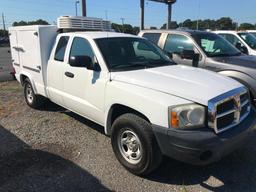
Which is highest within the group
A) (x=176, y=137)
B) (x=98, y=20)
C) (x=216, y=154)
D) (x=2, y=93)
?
(x=98, y=20)

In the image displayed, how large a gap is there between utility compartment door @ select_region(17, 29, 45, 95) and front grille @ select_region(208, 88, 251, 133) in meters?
3.73

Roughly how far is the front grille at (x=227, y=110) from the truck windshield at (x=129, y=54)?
53.5 inches

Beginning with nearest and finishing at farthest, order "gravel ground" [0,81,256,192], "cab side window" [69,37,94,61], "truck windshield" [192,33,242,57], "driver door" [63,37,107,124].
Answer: "gravel ground" [0,81,256,192], "driver door" [63,37,107,124], "cab side window" [69,37,94,61], "truck windshield" [192,33,242,57]

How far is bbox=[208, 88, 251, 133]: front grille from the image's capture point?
3285 mm

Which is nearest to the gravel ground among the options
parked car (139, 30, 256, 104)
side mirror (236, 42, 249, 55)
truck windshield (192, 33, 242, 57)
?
→ parked car (139, 30, 256, 104)

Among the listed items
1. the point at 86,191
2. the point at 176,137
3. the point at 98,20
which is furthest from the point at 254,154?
the point at 98,20

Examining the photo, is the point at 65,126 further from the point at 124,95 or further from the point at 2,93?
the point at 2,93

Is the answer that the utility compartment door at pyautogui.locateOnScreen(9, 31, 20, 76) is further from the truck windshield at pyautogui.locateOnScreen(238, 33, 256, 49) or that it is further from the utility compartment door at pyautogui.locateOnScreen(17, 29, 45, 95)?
Answer: the truck windshield at pyautogui.locateOnScreen(238, 33, 256, 49)

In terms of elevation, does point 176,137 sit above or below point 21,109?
above

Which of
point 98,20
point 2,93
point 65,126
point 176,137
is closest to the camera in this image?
point 176,137

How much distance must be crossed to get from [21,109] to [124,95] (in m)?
3.80

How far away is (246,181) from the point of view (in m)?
3.70

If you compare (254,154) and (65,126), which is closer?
(254,154)

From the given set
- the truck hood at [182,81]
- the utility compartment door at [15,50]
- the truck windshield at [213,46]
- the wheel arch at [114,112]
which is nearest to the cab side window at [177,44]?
the truck windshield at [213,46]
